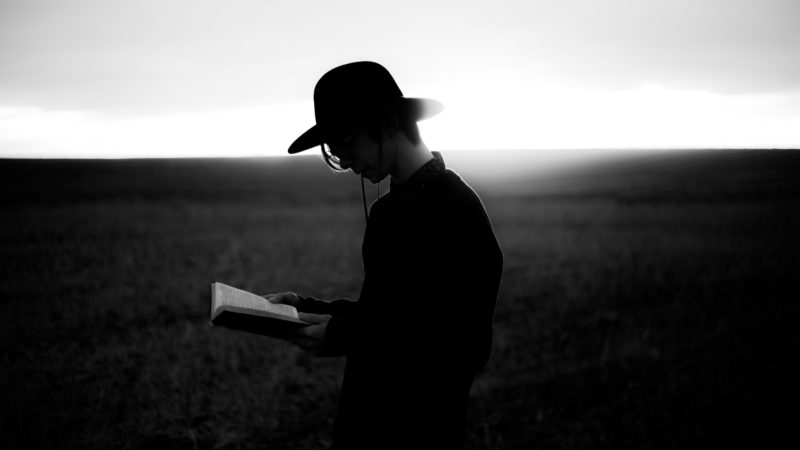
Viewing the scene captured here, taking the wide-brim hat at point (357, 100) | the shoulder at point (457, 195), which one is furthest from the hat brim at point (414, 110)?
the shoulder at point (457, 195)

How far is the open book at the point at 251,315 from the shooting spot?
4.50ft

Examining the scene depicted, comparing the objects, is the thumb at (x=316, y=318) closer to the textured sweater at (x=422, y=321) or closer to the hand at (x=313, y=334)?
the hand at (x=313, y=334)

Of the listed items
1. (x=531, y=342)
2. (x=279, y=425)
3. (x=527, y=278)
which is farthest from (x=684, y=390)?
(x=527, y=278)

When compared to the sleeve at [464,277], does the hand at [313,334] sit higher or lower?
lower

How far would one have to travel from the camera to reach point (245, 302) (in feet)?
4.75

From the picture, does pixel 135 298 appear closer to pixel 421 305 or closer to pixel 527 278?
pixel 527 278

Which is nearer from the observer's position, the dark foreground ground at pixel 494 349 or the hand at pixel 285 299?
the hand at pixel 285 299

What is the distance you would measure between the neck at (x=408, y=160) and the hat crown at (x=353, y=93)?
0.15 meters

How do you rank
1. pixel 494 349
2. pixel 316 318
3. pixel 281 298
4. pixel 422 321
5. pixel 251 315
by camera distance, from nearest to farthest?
pixel 422 321, pixel 251 315, pixel 316 318, pixel 281 298, pixel 494 349

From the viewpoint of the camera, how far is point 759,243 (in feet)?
35.3

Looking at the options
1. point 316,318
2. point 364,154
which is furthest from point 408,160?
point 316,318

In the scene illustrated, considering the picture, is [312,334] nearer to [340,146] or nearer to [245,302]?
[245,302]

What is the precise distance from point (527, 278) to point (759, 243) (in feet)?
20.5

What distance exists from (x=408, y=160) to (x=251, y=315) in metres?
0.67
